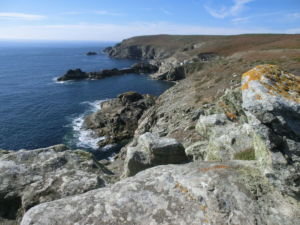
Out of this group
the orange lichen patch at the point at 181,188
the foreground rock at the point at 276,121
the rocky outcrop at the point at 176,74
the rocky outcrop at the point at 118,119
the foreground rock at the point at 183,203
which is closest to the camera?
the foreground rock at the point at 183,203

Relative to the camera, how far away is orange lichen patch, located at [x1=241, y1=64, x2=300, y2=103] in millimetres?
7432

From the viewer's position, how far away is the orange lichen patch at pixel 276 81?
743 cm

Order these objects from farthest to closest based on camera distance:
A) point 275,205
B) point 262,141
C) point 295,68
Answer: point 295,68 < point 262,141 < point 275,205

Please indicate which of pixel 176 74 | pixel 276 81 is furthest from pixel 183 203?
pixel 176 74

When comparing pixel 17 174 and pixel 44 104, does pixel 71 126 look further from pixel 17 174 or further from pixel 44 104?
pixel 17 174

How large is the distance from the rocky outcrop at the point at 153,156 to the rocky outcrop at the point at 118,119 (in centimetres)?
3502

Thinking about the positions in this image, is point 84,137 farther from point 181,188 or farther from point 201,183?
point 201,183

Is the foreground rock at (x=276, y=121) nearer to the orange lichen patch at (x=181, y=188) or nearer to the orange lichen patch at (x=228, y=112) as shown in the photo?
the orange lichen patch at (x=181, y=188)

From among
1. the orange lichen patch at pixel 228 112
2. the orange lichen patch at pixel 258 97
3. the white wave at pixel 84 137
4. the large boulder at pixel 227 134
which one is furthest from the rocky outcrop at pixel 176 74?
the orange lichen patch at pixel 258 97

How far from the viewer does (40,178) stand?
10680mm

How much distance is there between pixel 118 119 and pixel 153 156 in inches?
1598

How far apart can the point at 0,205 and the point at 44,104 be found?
6702cm

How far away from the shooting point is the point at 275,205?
6934 millimetres

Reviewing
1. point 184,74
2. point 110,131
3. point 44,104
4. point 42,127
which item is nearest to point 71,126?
point 42,127
